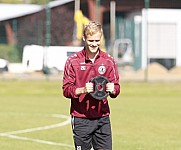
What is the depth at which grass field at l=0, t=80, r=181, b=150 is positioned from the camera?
473 inches

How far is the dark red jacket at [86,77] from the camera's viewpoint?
734 cm

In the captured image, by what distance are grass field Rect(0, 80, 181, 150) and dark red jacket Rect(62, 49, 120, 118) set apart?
385 cm

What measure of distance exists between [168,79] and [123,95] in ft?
10.8

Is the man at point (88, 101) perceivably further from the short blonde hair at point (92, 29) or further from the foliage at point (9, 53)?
the foliage at point (9, 53)

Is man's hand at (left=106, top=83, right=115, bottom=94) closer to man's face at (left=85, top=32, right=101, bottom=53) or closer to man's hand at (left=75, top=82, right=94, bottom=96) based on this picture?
man's hand at (left=75, top=82, right=94, bottom=96)

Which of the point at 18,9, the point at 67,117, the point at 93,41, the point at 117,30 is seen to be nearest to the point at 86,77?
the point at 93,41

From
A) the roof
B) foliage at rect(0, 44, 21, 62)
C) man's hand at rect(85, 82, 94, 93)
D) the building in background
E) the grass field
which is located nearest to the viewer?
man's hand at rect(85, 82, 94, 93)

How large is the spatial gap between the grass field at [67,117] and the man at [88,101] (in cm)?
379

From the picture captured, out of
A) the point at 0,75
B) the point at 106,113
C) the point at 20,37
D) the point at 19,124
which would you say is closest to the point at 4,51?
the point at 20,37

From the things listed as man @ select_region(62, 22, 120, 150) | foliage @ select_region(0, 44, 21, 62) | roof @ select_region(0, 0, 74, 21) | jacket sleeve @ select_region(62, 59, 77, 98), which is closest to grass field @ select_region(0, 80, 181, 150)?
foliage @ select_region(0, 44, 21, 62)

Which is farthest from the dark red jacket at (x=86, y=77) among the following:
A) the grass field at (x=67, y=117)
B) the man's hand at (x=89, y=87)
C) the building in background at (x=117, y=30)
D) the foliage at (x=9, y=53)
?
the foliage at (x=9, y=53)

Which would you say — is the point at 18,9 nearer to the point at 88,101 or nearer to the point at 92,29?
the point at 88,101

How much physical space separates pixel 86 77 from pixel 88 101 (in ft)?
0.88

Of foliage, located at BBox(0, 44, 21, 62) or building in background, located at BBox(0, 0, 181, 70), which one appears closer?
building in background, located at BBox(0, 0, 181, 70)
